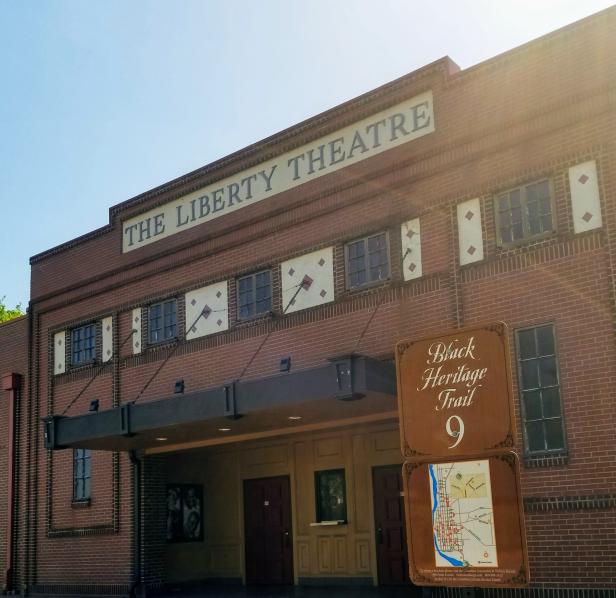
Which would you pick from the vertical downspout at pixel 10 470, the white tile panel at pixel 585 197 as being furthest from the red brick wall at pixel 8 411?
the white tile panel at pixel 585 197

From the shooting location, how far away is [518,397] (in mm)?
13414

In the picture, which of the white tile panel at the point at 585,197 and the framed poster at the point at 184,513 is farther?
the framed poster at the point at 184,513

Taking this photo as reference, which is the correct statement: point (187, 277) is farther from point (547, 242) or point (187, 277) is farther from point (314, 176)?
point (547, 242)

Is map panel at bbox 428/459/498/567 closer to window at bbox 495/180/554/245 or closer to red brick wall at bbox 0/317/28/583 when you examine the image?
window at bbox 495/180/554/245

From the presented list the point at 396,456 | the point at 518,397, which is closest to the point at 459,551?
the point at 518,397

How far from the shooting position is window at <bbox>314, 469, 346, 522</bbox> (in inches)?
730

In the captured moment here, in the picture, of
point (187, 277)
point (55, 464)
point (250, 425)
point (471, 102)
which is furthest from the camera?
point (55, 464)

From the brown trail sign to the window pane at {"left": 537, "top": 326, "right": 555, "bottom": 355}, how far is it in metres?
7.42

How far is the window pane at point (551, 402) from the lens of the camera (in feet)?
42.9

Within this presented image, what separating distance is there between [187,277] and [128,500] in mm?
4978

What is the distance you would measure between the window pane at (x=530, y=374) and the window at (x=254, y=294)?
19.0 feet

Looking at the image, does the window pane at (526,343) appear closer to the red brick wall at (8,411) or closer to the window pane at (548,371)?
the window pane at (548,371)

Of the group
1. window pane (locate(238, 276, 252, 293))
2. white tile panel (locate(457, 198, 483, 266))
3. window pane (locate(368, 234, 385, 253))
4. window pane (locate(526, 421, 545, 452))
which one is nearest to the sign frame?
window pane (locate(526, 421, 545, 452))

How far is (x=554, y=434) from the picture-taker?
13.1 meters
